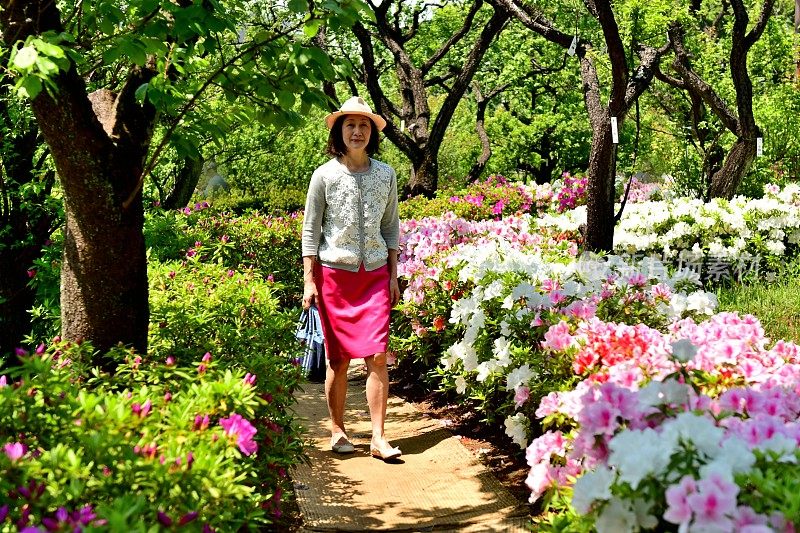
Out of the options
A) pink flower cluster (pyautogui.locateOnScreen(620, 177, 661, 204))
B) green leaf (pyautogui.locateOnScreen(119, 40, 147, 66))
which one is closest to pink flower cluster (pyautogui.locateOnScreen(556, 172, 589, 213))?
pink flower cluster (pyautogui.locateOnScreen(620, 177, 661, 204))

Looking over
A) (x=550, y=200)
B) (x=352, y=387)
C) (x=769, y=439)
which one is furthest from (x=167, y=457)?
(x=550, y=200)

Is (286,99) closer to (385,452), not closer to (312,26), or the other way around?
(312,26)

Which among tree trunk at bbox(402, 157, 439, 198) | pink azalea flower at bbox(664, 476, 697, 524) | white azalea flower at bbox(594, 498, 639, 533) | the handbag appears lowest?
the handbag

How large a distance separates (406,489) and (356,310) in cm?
100

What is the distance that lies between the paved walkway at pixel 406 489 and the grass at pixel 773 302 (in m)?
2.83

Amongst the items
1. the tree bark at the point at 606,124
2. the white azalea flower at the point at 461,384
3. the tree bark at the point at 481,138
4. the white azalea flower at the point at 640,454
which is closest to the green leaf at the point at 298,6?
the white azalea flower at the point at 640,454

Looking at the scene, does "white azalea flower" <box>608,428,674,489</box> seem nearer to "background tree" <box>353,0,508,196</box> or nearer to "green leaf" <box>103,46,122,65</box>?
"green leaf" <box>103,46,122,65</box>

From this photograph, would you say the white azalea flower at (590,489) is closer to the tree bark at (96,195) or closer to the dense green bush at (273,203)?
the tree bark at (96,195)

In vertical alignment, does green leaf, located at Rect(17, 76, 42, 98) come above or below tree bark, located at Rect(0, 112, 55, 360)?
above

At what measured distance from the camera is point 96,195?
126 inches

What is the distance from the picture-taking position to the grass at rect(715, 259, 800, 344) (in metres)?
6.12

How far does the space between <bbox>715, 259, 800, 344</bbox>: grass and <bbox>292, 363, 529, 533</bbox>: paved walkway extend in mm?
2832

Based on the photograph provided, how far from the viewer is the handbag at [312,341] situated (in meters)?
6.29

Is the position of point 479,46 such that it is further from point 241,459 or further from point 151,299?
point 241,459
